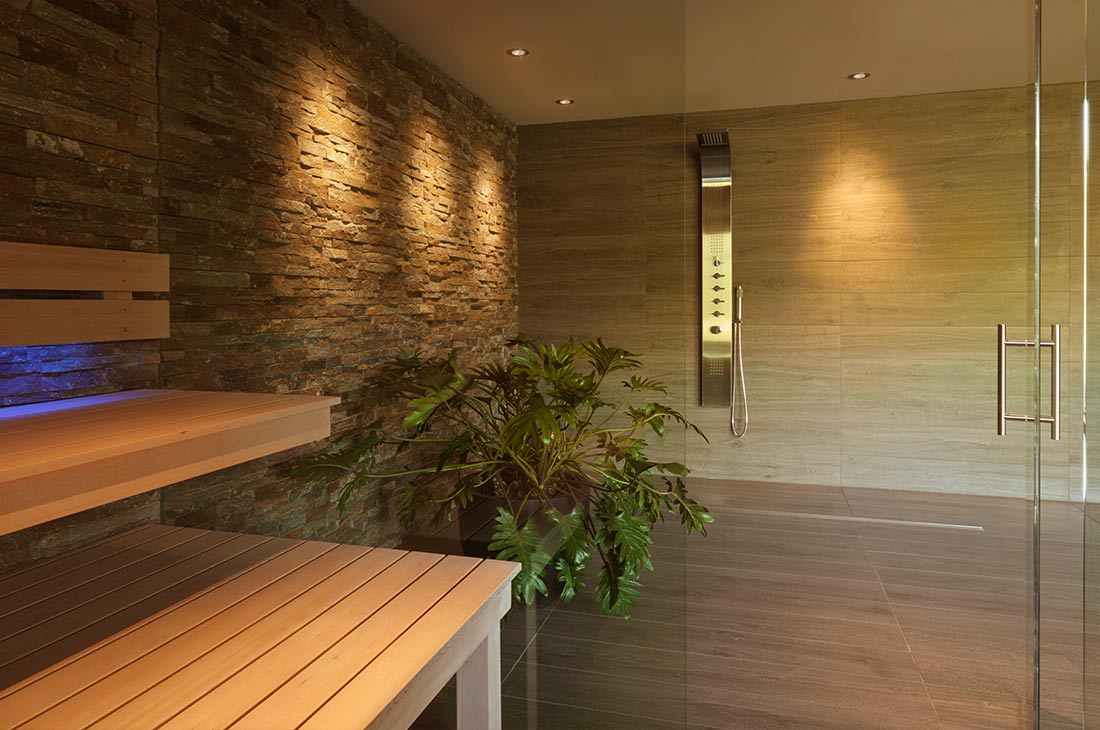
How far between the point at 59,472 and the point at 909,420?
3.67m

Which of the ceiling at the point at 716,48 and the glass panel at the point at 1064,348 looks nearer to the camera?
the glass panel at the point at 1064,348

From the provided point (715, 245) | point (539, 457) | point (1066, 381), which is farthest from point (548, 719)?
point (715, 245)

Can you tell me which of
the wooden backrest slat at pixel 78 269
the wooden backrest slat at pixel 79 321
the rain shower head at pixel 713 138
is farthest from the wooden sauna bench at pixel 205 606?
the rain shower head at pixel 713 138

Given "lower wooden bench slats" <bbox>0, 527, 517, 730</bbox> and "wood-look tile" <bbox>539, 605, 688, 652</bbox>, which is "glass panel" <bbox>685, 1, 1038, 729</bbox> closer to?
"wood-look tile" <bbox>539, 605, 688, 652</bbox>

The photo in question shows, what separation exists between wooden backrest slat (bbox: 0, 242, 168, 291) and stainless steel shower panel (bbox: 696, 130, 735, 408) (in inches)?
82.0

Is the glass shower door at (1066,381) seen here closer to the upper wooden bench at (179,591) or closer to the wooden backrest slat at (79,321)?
the upper wooden bench at (179,591)

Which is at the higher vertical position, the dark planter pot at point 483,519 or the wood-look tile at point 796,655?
the dark planter pot at point 483,519

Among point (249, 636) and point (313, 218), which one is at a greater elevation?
point (313, 218)

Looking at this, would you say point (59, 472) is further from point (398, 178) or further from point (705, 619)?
point (705, 619)

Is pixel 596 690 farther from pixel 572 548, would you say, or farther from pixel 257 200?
pixel 257 200

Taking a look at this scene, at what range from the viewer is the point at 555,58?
222 cm

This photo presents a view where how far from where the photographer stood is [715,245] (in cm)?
320

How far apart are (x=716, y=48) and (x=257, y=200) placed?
80.8 inches

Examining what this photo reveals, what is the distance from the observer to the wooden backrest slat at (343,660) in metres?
0.89
